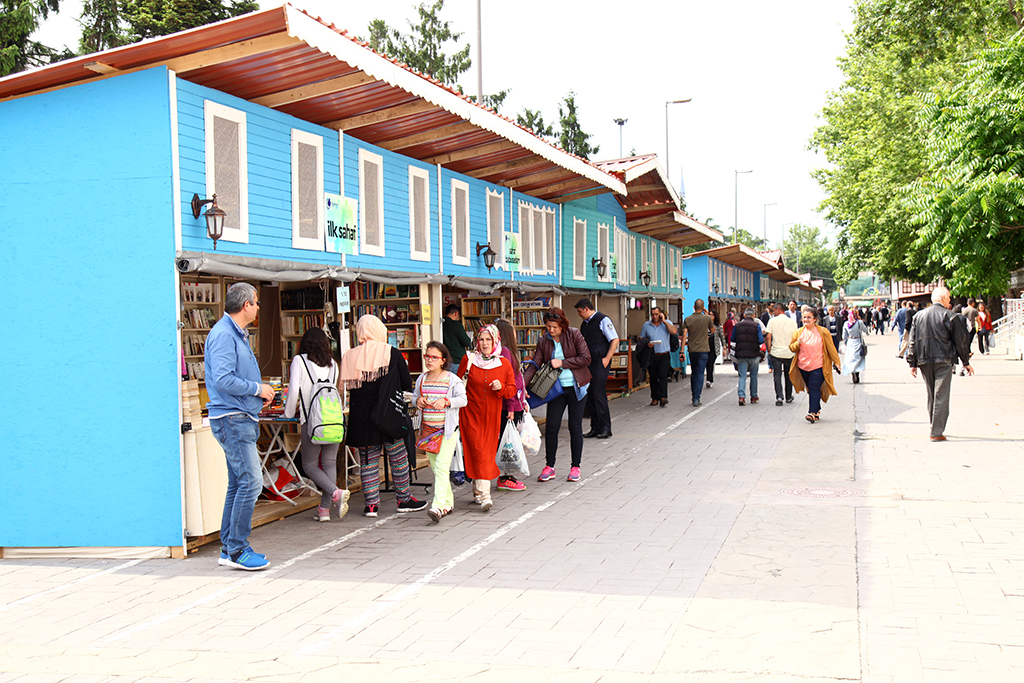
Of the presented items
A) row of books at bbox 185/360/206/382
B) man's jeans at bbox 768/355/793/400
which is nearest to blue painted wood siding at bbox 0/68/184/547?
row of books at bbox 185/360/206/382

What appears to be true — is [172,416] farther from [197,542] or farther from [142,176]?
[142,176]

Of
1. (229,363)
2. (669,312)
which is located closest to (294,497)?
(229,363)

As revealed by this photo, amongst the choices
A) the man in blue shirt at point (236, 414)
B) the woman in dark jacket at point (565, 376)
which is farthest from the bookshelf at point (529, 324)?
the man in blue shirt at point (236, 414)

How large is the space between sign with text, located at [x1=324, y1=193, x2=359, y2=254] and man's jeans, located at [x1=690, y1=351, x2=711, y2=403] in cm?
908

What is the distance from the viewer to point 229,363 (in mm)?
6609

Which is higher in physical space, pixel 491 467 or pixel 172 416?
pixel 172 416

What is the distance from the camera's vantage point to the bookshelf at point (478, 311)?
1448 cm

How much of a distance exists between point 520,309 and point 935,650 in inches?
456

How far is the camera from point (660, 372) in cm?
1766

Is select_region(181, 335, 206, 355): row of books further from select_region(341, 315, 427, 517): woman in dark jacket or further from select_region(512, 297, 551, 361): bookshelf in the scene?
select_region(512, 297, 551, 361): bookshelf

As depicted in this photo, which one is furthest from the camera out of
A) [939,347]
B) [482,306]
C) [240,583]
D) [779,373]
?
[779,373]

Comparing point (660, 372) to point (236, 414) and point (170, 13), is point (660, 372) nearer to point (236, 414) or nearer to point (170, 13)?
point (236, 414)

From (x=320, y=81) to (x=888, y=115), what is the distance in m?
31.5

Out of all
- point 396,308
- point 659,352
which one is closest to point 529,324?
point 659,352
